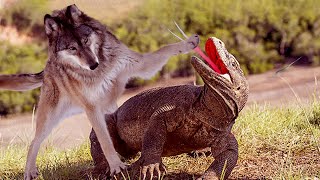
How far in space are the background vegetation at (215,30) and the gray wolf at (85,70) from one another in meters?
4.11

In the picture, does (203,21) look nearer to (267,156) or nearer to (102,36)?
(267,156)

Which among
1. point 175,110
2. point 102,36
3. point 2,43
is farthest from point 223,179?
point 2,43

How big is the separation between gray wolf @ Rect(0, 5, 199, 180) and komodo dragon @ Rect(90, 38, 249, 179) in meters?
0.24

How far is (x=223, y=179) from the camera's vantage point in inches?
120

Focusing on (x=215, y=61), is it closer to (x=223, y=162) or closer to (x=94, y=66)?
(x=223, y=162)

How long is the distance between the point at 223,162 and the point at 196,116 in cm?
27

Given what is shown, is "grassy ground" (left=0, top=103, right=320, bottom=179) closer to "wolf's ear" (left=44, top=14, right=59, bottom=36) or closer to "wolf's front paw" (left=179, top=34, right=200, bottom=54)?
"wolf's front paw" (left=179, top=34, right=200, bottom=54)

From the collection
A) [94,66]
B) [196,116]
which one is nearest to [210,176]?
[196,116]

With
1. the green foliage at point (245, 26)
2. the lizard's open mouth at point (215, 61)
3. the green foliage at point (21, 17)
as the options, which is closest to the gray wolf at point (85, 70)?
the lizard's open mouth at point (215, 61)

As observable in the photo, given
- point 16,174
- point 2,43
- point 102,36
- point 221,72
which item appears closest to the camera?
point 102,36

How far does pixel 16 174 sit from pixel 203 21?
5720 mm

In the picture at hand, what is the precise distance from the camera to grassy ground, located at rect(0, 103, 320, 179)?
3.51 metres

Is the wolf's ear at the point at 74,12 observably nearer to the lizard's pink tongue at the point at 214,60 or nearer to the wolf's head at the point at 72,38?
the wolf's head at the point at 72,38

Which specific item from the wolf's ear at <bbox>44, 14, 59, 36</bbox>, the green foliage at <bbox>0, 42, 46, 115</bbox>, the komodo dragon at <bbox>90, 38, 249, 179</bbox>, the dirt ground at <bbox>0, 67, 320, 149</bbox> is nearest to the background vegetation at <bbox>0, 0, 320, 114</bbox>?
the green foliage at <bbox>0, 42, 46, 115</bbox>
